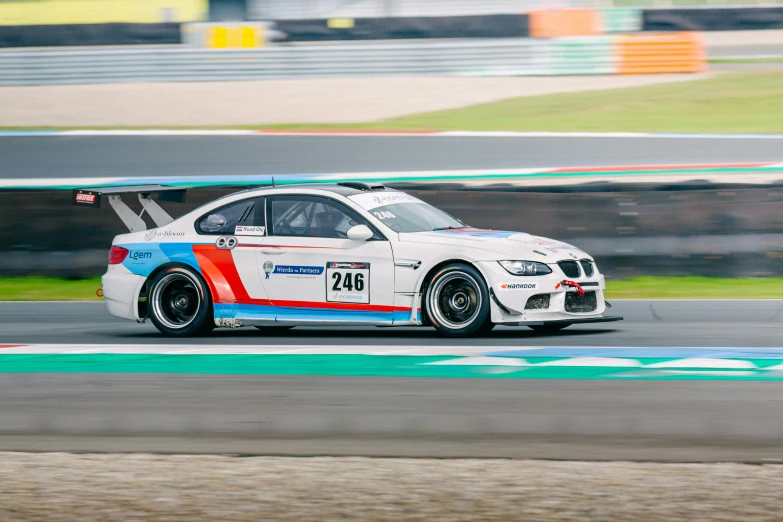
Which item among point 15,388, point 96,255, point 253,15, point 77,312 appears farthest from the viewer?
point 253,15

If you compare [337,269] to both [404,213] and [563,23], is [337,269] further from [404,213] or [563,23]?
[563,23]

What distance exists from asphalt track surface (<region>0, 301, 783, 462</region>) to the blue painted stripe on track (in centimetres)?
28

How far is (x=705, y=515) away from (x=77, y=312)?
9488 mm

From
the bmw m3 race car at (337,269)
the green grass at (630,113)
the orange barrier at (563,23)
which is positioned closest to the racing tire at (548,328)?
the bmw m3 race car at (337,269)

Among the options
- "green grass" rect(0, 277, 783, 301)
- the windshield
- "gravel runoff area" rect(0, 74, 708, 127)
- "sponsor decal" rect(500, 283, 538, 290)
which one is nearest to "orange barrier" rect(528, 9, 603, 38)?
"gravel runoff area" rect(0, 74, 708, 127)

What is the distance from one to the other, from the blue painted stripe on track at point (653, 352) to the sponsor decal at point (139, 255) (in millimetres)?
3390

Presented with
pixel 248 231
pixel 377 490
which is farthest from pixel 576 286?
pixel 377 490

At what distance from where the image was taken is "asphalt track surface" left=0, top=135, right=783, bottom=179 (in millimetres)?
19266

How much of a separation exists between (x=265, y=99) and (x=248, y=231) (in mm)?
17358

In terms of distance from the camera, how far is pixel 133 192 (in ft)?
35.1

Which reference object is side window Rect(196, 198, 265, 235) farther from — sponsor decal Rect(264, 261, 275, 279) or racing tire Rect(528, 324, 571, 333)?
racing tire Rect(528, 324, 571, 333)

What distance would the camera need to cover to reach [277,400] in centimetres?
717

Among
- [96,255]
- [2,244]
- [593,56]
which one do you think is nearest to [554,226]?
[96,255]

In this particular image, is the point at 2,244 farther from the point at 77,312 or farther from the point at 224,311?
the point at 224,311
